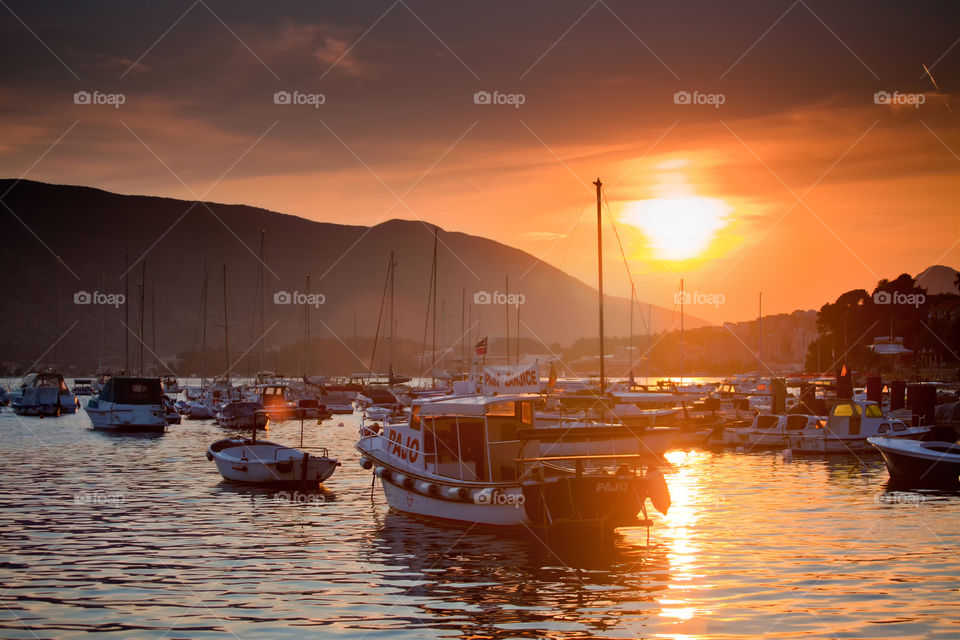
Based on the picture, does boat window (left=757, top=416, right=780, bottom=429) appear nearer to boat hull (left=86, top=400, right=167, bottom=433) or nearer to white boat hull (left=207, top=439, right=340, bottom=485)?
white boat hull (left=207, top=439, right=340, bottom=485)

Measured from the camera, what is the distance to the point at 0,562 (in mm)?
23688

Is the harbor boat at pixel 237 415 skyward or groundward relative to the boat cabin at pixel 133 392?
groundward

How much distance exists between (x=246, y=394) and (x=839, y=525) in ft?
285

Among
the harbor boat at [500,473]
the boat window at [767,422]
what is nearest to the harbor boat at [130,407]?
the harbor boat at [500,473]

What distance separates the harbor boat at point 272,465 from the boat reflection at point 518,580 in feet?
34.0

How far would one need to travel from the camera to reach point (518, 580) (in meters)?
22.0

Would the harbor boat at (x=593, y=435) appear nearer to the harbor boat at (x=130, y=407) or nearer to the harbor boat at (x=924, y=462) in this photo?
the harbor boat at (x=924, y=462)

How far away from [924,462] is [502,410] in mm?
19729

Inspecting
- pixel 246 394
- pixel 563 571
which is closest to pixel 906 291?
pixel 246 394

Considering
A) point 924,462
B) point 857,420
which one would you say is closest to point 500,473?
point 924,462

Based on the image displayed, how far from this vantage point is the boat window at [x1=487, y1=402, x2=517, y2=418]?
30905 mm

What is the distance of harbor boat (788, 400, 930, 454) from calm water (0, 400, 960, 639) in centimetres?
1707

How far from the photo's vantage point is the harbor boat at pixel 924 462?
3850 centimetres

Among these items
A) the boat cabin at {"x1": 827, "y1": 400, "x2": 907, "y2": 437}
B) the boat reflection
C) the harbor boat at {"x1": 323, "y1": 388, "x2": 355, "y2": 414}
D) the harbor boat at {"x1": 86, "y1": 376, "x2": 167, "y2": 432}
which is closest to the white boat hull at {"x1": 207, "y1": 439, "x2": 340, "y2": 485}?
the boat reflection
